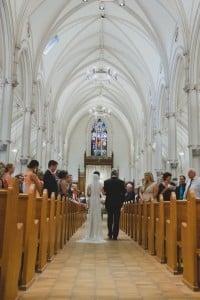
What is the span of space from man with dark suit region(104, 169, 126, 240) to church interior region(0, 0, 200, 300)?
565 mm

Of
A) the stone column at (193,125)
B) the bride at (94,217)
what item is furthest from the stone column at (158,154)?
the bride at (94,217)

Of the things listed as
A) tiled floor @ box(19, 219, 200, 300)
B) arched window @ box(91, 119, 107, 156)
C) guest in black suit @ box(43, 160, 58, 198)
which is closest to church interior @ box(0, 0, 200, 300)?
tiled floor @ box(19, 219, 200, 300)

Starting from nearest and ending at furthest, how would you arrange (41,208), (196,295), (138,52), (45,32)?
(196,295) → (41,208) → (45,32) → (138,52)

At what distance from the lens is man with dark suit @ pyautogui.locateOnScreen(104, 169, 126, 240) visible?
9.65 metres

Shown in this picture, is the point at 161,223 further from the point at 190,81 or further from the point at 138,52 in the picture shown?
the point at 138,52

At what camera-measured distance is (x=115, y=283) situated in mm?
4102

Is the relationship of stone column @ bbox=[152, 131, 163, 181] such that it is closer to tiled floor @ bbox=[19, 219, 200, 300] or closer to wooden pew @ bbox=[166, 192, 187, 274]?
tiled floor @ bbox=[19, 219, 200, 300]

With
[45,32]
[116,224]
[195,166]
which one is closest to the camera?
[116,224]

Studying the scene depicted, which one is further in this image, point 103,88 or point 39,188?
point 103,88

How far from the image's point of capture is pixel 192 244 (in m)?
3.96

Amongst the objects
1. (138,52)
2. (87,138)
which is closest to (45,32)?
(138,52)

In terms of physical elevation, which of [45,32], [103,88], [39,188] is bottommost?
[39,188]

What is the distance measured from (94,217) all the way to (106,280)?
5110mm

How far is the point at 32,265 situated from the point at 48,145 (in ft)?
72.0
